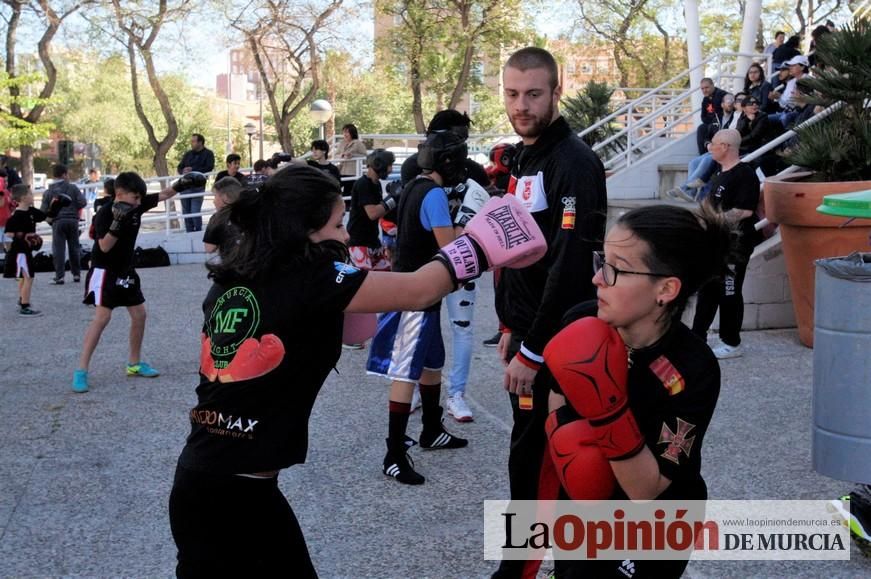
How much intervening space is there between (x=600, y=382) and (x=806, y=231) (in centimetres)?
597

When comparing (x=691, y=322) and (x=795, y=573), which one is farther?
(x=691, y=322)

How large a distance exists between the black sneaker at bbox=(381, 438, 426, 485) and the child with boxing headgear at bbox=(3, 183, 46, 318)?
706 centimetres

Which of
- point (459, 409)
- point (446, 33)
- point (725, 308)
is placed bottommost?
point (459, 409)

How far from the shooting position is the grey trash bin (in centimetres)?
376

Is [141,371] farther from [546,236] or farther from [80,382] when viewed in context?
[546,236]

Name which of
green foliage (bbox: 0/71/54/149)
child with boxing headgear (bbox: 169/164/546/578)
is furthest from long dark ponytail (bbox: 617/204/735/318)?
green foliage (bbox: 0/71/54/149)

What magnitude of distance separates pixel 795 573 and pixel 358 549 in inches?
71.5

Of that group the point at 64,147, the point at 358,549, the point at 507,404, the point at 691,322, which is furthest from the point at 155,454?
the point at 64,147

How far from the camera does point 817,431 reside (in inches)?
154

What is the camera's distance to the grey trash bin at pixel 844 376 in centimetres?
376

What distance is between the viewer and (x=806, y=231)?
7352 millimetres

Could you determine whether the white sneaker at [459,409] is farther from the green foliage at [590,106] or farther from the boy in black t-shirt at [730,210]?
the green foliage at [590,106]

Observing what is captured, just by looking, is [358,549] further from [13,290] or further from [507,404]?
[13,290]

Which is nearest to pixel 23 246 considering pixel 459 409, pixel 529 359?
pixel 459 409
